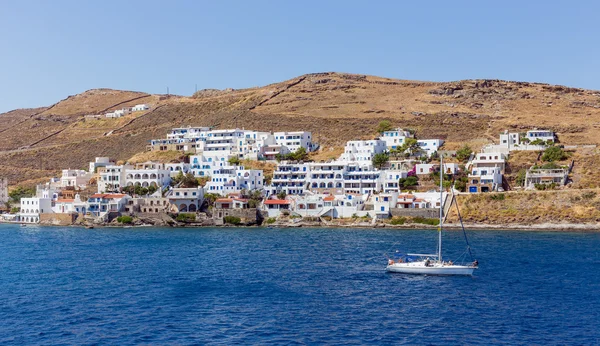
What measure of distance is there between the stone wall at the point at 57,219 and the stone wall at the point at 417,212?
49.1 m

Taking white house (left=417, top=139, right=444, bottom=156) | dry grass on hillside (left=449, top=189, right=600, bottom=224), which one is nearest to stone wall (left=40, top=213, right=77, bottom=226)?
dry grass on hillside (left=449, top=189, right=600, bottom=224)

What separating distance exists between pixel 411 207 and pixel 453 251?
88.7 ft

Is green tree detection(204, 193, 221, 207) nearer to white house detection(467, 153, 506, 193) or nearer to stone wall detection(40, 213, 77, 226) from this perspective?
stone wall detection(40, 213, 77, 226)

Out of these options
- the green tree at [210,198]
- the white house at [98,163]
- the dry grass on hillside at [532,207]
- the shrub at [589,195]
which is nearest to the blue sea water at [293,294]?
the dry grass on hillside at [532,207]

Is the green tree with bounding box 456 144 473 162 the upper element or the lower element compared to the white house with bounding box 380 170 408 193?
upper

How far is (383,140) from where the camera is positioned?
121000 millimetres

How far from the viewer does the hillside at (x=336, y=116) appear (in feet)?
454

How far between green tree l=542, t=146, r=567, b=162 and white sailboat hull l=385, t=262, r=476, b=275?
57513 mm

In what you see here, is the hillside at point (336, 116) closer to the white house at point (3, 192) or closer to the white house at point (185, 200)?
the white house at point (3, 192)

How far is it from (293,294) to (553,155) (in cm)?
7096

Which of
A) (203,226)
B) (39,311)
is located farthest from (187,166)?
(39,311)

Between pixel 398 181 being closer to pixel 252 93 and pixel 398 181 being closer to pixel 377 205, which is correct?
pixel 377 205

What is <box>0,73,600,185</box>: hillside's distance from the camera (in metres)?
138

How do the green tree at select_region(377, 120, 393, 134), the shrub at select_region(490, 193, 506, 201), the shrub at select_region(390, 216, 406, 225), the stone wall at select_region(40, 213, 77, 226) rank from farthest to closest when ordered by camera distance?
the green tree at select_region(377, 120, 393, 134) → the stone wall at select_region(40, 213, 77, 226) → the shrub at select_region(490, 193, 506, 201) → the shrub at select_region(390, 216, 406, 225)
